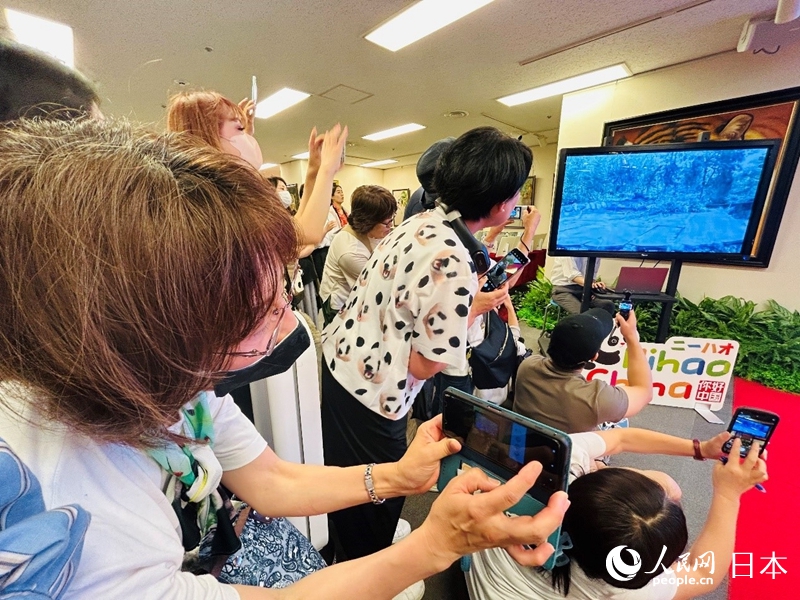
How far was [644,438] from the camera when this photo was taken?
1.14m

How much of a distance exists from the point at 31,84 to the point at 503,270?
1140mm

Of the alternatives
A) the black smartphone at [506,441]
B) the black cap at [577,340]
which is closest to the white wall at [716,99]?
the black cap at [577,340]

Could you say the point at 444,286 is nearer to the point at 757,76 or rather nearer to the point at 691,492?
the point at 691,492

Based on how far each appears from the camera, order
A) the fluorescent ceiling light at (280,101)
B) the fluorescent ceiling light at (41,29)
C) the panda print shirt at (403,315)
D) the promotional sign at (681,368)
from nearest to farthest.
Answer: the panda print shirt at (403,315), the promotional sign at (681,368), the fluorescent ceiling light at (41,29), the fluorescent ceiling light at (280,101)

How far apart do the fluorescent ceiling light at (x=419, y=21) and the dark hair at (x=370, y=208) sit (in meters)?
1.19

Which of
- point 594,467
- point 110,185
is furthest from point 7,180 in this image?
point 594,467

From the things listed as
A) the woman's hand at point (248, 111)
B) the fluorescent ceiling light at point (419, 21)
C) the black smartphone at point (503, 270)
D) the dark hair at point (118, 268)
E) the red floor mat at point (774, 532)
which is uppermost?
the fluorescent ceiling light at point (419, 21)

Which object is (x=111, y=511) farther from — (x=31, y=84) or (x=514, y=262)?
(x=514, y=262)

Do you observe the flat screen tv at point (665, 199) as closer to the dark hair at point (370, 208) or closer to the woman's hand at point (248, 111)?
the dark hair at point (370, 208)

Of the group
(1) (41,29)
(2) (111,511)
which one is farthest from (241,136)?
(1) (41,29)

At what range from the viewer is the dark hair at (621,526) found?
2.21 feet

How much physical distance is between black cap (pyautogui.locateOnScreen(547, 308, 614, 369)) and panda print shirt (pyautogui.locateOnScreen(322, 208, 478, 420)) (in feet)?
1.91

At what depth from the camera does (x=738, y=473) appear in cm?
88

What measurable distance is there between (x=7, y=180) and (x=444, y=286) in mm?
679
